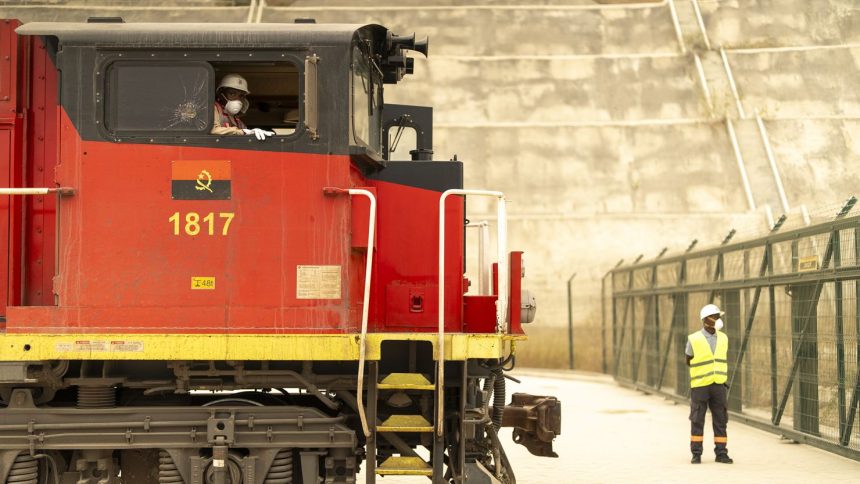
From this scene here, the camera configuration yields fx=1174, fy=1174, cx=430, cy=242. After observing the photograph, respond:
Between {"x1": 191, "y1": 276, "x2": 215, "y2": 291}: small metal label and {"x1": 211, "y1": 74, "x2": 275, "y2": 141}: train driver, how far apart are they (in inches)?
41.2

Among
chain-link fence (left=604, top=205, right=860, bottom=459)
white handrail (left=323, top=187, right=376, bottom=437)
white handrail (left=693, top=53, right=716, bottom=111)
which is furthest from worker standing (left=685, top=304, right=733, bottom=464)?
white handrail (left=693, top=53, right=716, bottom=111)

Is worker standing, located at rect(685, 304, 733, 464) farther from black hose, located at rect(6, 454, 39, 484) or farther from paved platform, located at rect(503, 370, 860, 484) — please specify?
black hose, located at rect(6, 454, 39, 484)

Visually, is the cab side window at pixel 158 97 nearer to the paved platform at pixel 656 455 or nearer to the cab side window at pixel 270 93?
the cab side window at pixel 270 93

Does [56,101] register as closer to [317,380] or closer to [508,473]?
[317,380]

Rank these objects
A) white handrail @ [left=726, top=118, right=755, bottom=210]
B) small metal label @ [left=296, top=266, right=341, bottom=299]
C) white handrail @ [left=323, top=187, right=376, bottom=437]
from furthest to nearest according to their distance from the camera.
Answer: white handrail @ [left=726, top=118, right=755, bottom=210], small metal label @ [left=296, top=266, right=341, bottom=299], white handrail @ [left=323, top=187, right=376, bottom=437]

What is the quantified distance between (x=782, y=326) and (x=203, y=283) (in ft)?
39.3

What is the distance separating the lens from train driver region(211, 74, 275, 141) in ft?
Answer: 27.6

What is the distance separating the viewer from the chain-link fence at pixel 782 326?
13.6 m

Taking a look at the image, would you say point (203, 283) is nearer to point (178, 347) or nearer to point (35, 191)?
point (178, 347)

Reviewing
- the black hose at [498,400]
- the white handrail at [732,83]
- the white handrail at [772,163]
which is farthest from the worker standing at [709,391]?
the white handrail at [732,83]

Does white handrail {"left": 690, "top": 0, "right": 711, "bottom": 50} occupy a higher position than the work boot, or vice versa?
white handrail {"left": 690, "top": 0, "right": 711, "bottom": 50}

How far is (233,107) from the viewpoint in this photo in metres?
8.41

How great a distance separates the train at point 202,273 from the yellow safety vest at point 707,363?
226 inches

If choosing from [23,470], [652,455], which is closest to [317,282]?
[23,470]
